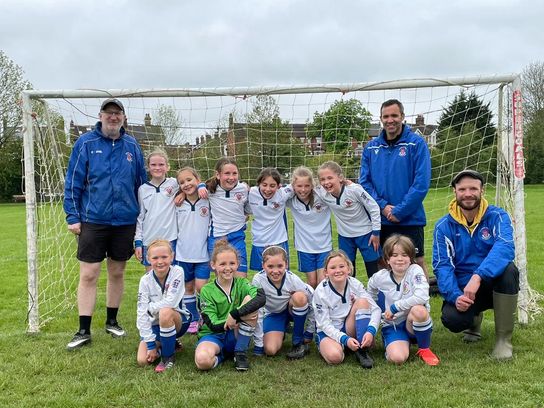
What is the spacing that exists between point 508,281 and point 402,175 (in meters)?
1.22

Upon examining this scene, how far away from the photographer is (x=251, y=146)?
652cm

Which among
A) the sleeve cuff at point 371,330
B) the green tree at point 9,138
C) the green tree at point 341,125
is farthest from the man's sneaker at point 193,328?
the green tree at point 9,138

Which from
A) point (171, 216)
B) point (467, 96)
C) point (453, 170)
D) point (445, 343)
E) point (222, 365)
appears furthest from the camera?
point (453, 170)

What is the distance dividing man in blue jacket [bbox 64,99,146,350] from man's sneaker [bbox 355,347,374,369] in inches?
86.6

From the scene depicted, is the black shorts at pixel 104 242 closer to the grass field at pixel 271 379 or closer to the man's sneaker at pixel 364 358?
the grass field at pixel 271 379

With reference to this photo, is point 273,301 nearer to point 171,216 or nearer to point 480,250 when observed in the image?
point 171,216

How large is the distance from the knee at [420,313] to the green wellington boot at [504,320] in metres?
0.56

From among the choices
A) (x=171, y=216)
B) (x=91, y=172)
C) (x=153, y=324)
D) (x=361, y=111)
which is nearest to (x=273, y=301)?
(x=153, y=324)

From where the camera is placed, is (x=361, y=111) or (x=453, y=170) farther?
(x=453, y=170)


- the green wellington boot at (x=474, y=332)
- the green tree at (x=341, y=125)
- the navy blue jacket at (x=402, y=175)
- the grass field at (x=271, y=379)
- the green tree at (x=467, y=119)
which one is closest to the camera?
the grass field at (x=271, y=379)

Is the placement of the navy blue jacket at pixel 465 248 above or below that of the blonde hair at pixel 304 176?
below

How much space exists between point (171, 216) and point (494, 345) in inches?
114

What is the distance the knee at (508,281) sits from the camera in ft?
11.7

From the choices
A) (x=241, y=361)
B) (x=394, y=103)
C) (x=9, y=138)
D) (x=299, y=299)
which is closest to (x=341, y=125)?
(x=394, y=103)
